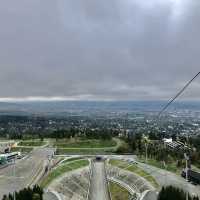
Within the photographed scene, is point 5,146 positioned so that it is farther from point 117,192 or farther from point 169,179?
point 169,179

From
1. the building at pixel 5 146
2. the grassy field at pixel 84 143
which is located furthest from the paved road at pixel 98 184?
the building at pixel 5 146

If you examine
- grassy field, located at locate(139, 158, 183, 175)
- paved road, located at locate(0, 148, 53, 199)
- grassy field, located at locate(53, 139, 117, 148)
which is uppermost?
grassy field, located at locate(53, 139, 117, 148)

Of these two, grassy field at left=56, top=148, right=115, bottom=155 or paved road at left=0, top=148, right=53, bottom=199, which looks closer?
paved road at left=0, top=148, right=53, bottom=199

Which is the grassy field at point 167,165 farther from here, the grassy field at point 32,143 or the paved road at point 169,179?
the grassy field at point 32,143

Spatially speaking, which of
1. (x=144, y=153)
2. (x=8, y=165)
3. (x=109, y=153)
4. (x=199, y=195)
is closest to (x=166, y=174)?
(x=199, y=195)

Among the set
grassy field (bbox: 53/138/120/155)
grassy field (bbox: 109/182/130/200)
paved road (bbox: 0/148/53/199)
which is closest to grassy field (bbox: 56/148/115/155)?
grassy field (bbox: 53/138/120/155)

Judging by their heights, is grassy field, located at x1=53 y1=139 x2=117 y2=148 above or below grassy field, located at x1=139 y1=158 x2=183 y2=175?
above

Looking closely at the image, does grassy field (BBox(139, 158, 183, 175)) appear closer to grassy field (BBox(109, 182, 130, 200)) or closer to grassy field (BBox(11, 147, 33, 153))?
grassy field (BBox(109, 182, 130, 200))
